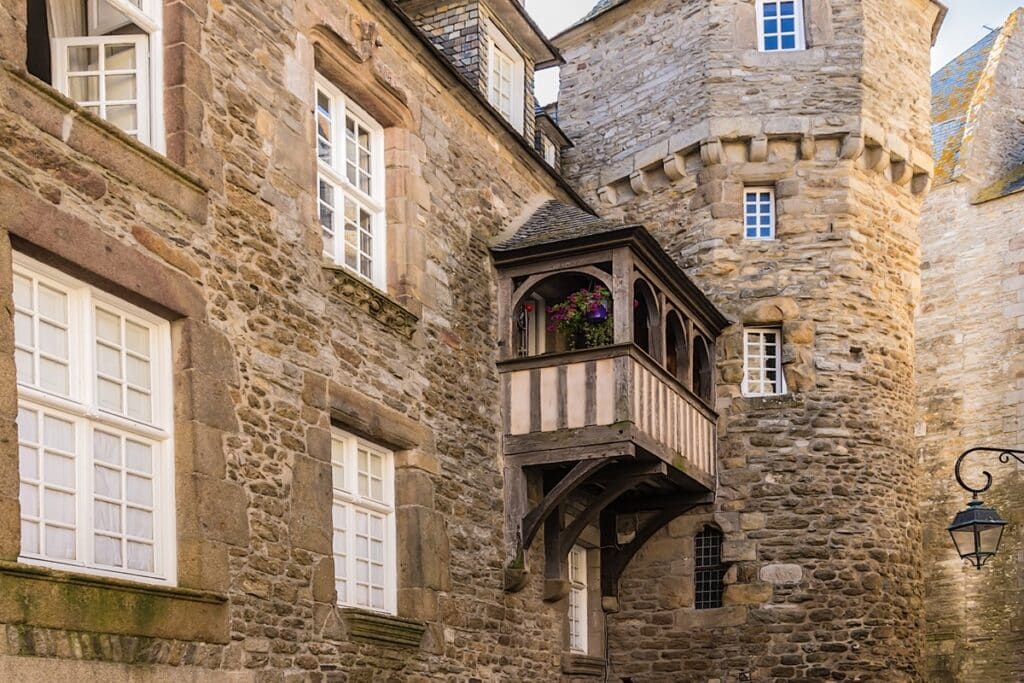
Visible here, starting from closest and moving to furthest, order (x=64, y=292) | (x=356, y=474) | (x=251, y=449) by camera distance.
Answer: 1. (x=64, y=292)
2. (x=251, y=449)
3. (x=356, y=474)

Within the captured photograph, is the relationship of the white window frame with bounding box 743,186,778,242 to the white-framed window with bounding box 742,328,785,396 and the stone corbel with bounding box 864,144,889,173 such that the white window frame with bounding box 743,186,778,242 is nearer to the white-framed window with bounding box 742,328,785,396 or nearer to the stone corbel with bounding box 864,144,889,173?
the white-framed window with bounding box 742,328,785,396

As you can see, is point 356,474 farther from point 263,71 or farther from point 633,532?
point 633,532

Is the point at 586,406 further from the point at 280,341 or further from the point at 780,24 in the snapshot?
the point at 780,24

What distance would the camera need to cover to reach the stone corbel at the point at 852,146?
15.2 metres

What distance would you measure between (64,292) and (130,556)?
1.43m

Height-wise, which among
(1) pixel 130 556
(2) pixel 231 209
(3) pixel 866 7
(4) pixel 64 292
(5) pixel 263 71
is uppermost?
(3) pixel 866 7

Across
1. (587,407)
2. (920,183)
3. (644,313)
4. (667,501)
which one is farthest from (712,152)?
(587,407)

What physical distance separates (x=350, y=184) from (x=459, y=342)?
1.80 m

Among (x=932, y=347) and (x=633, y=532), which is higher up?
(x=932, y=347)

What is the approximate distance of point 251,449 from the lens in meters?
8.45

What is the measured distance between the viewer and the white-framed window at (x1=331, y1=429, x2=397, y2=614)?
9656 mm

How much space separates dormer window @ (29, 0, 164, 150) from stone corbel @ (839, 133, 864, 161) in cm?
896

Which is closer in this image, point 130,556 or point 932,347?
point 130,556

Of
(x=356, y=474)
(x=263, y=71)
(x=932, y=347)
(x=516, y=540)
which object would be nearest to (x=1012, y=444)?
(x=932, y=347)
